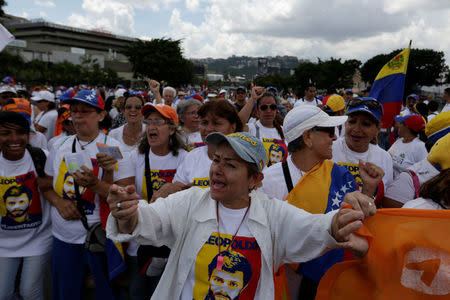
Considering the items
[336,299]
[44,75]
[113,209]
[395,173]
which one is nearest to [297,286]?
[336,299]

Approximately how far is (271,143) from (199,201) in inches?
109

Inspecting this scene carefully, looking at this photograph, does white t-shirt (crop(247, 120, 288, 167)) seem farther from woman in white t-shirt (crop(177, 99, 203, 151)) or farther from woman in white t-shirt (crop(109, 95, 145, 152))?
woman in white t-shirt (crop(109, 95, 145, 152))

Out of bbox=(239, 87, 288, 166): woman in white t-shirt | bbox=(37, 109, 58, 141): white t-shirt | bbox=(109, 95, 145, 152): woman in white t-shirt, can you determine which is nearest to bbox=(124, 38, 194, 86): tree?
bbox=(37, 109, 58, 141): white t-shirt

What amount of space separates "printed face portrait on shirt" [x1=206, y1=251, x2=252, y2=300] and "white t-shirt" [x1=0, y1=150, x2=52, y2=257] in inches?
94.8

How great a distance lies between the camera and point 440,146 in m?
2.25

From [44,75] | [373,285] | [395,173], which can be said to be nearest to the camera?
[373,285]

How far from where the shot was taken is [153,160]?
3422 mm

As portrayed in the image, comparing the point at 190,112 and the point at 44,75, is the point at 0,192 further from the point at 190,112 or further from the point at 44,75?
the point at 44,75

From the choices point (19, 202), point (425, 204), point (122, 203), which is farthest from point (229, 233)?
point (19, 202)

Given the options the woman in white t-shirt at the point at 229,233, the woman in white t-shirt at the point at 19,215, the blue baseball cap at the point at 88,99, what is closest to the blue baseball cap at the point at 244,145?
the woman in white t-shirt at the point at 229,233

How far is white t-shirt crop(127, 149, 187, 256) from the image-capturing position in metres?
3.32

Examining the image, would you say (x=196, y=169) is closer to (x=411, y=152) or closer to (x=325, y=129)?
(x=325, y=129)

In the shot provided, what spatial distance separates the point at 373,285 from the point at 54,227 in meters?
2.97

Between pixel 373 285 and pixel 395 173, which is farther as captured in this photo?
pixel 395 173
